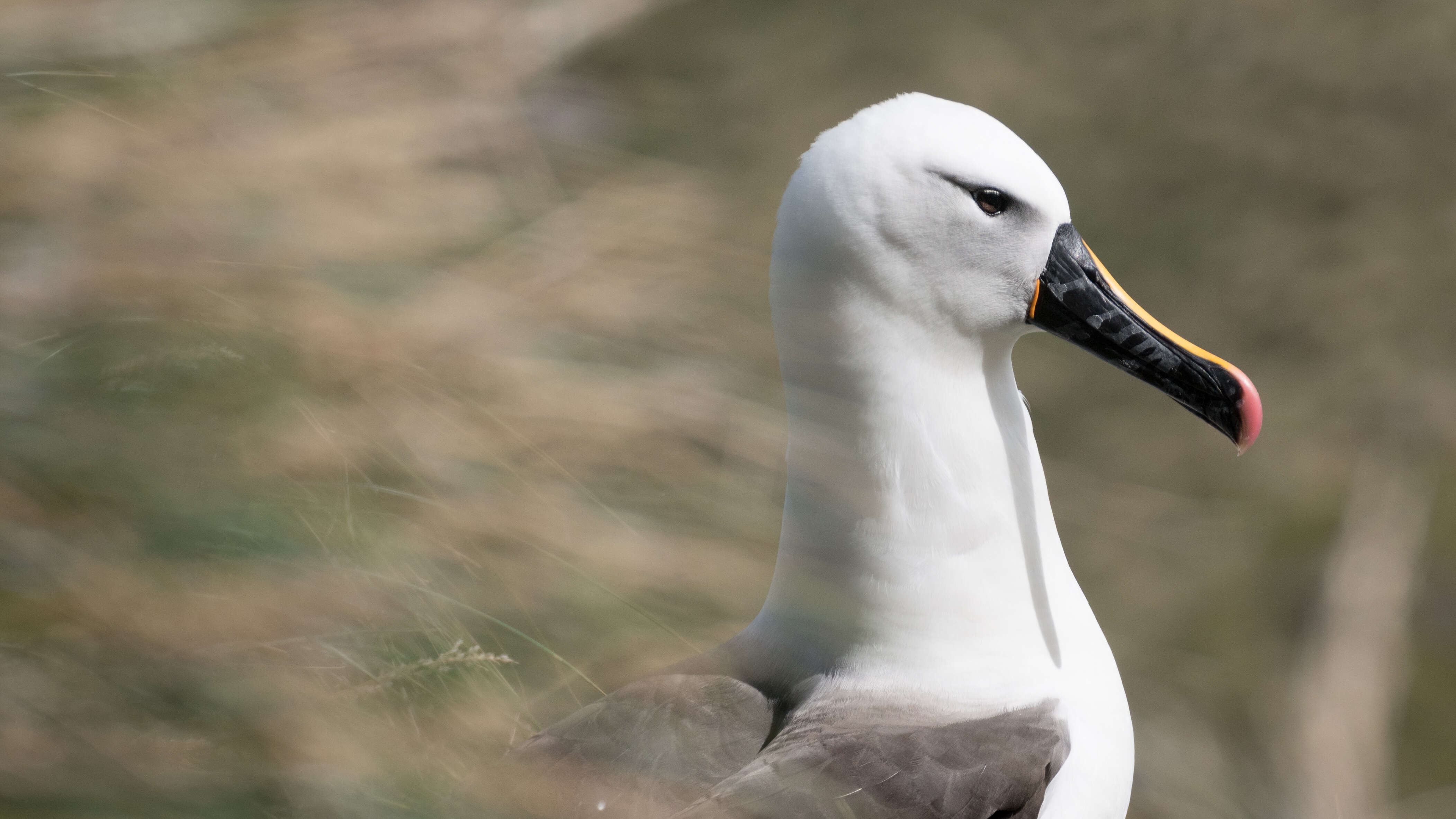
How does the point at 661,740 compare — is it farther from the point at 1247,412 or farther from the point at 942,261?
the point at 1247,412

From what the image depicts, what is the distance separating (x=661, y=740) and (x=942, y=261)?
27.5 inches

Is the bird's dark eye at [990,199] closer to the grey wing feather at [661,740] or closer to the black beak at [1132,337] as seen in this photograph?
the black beak at [1132,337]

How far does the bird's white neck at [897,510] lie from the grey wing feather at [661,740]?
108mm

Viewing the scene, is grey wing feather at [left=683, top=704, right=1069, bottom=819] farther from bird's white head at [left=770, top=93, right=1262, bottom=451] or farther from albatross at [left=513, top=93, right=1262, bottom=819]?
bird's white head at [left=770, top=93, right=1262, bottom=451]

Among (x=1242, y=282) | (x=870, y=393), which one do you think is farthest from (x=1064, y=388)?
(x=870, y=393)

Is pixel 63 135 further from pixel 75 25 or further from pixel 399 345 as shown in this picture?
pixel 399 345

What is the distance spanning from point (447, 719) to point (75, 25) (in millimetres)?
704

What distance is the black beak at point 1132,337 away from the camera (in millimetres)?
1521

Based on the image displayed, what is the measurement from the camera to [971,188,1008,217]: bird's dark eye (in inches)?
58.3

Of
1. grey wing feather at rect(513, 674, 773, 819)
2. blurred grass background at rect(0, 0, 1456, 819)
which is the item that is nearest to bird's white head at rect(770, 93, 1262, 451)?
blurred grass background at rect(0, 0, 1456, 819)

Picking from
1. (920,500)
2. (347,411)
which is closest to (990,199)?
(920,500)

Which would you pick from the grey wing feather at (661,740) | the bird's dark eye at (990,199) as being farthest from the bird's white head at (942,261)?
the grey wing feather at (661,740)

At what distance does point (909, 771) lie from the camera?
1.40m

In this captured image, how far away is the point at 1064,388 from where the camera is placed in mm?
4055
